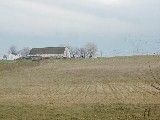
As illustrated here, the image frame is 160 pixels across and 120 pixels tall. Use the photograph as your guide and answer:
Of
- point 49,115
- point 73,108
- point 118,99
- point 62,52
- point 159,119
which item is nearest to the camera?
point 159,119

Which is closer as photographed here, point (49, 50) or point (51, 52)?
point (51, 52)

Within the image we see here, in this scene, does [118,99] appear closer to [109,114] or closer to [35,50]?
[109,114]

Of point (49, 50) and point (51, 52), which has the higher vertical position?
point (49, 50)

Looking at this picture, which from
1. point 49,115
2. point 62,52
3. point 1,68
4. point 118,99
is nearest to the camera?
point 49,115

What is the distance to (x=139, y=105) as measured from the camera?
27.7 m

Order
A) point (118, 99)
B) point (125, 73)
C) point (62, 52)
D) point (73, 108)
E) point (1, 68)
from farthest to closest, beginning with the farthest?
point (62, 52) → point (1, 68) → point (125, 73) → point (118, 99) → point (73, 108)

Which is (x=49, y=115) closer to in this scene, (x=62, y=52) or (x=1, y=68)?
(x=1, y=68)

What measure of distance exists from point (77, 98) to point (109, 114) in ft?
29.2

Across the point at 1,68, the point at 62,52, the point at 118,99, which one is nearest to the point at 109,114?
the point at 118,99

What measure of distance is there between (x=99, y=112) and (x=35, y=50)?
162480 millimetres

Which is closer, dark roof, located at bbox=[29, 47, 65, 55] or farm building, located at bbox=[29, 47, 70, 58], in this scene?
farm building, located at bbox=[29, 47, 70, 58]

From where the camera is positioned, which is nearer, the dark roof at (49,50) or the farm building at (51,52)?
the farm building at (51,52)

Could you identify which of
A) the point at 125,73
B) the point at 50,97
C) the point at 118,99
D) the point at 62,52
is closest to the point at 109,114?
the point at 118,99

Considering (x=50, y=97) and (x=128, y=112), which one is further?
(x=50, y=97)
